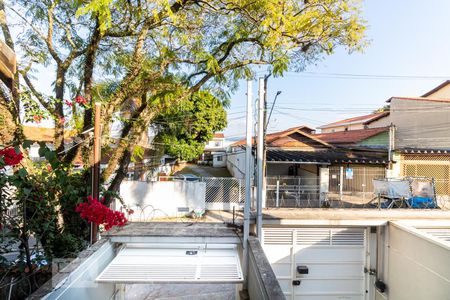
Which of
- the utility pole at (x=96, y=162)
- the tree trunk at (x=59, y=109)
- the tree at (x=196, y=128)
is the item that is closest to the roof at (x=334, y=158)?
the tree at (x=196, y=128)

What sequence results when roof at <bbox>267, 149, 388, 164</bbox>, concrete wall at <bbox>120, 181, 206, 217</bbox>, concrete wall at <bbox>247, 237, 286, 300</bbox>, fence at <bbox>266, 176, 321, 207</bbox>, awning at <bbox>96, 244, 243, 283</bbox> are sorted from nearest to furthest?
concrete wall at <bbox>247, 237, 286, 300</bbox> → awning at <bbox>96, 244, 243, 283</bbox> → fence at <bbox>266, 176, 321, 207</bbox> → concrete wall at <bbox>120, 181, 206, 217</bbox> → roof at <bbox>267, 149, 388, 164</bbox>

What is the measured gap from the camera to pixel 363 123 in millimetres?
20766

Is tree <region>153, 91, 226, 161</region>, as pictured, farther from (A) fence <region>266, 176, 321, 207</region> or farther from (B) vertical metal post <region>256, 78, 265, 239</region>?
(B) vertical metal post <region>256, 78, 265, 239</region>

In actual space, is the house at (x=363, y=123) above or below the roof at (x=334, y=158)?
above

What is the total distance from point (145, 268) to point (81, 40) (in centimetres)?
413

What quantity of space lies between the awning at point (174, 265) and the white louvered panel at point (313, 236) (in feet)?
9.55

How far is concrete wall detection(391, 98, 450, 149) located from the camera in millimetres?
13508

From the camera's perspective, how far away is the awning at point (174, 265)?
323 centimetres

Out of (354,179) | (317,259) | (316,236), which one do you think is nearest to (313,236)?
(316,236)

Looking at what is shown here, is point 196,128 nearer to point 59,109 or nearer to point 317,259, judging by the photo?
point 317,259

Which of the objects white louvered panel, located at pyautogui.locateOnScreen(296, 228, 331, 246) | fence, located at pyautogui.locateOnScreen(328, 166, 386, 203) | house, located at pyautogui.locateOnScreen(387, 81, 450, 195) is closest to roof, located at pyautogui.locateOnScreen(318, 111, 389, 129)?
house, located at pyautogui.locateOnScreen(387, 81, 450, 195)

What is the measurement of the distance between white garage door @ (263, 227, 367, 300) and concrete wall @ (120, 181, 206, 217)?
4.08 meters

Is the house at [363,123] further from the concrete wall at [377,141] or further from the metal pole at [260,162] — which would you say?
the metal pole at [260,162]

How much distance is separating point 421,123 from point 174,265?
16.1 meters
